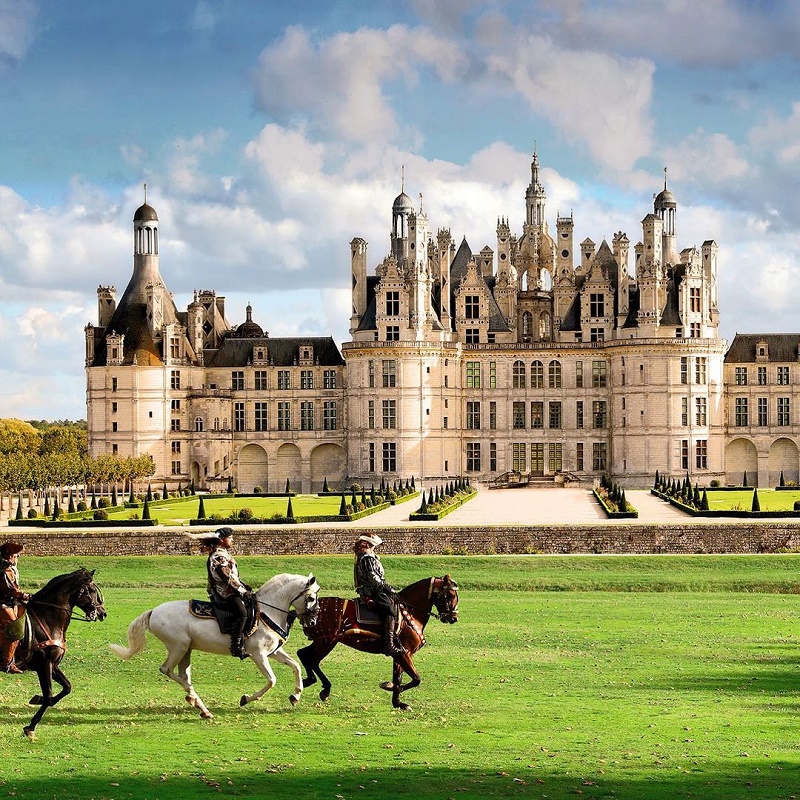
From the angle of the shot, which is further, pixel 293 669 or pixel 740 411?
pixel 740 411

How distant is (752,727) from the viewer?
1449cm

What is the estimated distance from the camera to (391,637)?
50.4 ft

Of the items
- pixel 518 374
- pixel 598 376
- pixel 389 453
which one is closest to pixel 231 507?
pixel 389 453

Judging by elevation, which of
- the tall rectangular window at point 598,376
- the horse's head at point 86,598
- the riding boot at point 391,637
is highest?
the tall rectangular window at point 598,376

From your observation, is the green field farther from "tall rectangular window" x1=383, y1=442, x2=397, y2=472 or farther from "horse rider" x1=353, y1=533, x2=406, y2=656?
"tall rectangular window" x1=383, y1=442, x2=397, y2=472

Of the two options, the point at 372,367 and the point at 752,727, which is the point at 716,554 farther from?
the point at 372,367

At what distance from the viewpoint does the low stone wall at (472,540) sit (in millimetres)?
37500

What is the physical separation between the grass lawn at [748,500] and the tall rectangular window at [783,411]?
10.8 meters

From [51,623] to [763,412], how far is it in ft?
217

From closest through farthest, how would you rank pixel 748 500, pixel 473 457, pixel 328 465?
pixel 748 500 → pixel 473 457 → pixel 328 465

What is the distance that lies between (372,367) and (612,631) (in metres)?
51.6

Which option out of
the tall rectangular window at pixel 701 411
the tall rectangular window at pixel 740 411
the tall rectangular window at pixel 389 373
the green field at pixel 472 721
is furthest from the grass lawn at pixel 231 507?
the tall rectangular window at pixel 740 411

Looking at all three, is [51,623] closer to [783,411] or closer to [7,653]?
[7,653]

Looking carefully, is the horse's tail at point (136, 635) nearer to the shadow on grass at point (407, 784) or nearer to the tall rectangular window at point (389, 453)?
the shadow on grass at point (407, 784)
